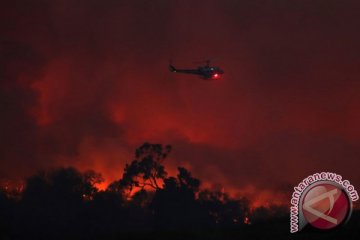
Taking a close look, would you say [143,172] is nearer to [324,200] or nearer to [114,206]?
[114,206]

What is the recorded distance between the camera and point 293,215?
38.5 m

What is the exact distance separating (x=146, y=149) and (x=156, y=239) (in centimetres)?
6930

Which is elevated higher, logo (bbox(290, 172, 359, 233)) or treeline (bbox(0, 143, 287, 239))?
treeline (bbox(0, 143, 287, 239))

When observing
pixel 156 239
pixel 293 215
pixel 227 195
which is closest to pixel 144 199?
pixel 227 195

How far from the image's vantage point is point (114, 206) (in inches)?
4035

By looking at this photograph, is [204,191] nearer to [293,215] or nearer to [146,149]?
[146,149]

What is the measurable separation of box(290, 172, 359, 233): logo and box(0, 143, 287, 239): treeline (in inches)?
2242

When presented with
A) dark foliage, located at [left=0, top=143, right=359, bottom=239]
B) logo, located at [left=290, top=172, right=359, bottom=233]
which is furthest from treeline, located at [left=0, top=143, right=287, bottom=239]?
→ logo, located at [left=290, top=172, right=359, bottom=233]

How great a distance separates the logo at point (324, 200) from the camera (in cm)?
3412

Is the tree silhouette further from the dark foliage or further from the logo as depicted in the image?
the logo

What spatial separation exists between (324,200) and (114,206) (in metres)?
71.9

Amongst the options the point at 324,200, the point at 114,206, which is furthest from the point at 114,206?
the point at 324,200

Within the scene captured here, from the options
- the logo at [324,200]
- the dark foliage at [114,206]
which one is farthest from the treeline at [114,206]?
the logo at [324,200]

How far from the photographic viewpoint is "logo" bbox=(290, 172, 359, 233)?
112 ft
